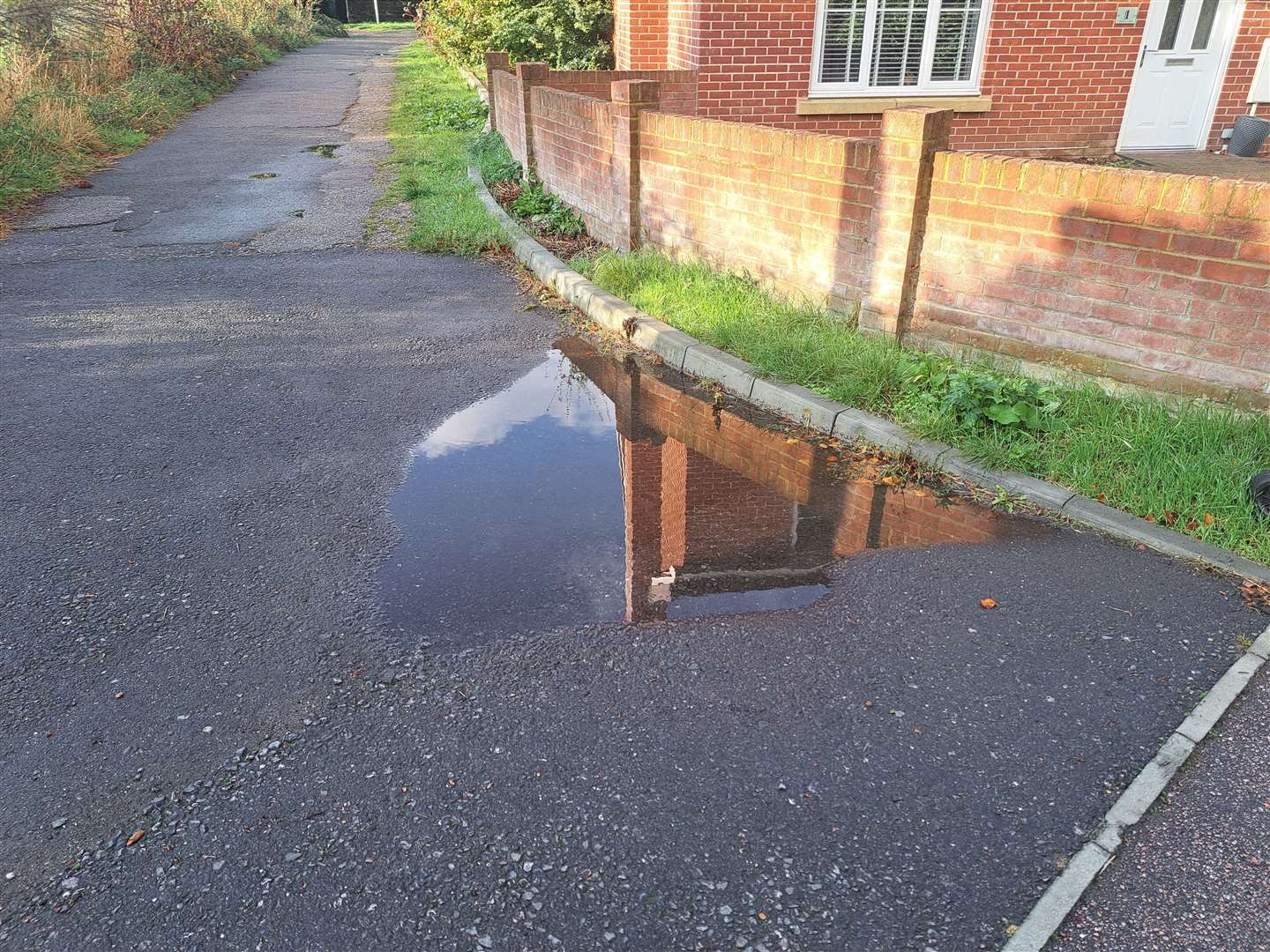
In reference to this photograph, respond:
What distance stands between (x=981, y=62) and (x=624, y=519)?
835 cm

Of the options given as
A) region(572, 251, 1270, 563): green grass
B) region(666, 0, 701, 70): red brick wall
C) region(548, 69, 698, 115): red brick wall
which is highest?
region(666, 0, 701, 70): red brick wall

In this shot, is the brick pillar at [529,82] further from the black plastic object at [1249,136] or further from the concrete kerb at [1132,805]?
the concrete kerb at [1132,805]

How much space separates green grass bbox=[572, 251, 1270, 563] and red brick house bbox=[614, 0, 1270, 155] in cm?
453

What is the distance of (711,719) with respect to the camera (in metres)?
2.84

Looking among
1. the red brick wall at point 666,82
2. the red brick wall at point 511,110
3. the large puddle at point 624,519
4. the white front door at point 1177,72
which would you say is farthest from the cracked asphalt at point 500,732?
the white front door at point 1177,72

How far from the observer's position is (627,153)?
7156 millimetres

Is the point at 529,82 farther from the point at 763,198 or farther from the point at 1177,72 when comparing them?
the point at 1177,72

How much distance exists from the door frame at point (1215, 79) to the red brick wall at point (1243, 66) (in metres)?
0.04

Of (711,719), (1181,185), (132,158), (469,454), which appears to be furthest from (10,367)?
(132,158)

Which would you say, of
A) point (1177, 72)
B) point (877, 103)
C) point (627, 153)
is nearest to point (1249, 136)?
point (1177, 72)

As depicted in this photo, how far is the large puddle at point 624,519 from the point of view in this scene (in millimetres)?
3461

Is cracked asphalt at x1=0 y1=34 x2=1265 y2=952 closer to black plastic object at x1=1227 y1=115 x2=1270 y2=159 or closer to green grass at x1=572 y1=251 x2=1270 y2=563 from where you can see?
green grass at x1=572 y1=251 x2=1270 y2=563

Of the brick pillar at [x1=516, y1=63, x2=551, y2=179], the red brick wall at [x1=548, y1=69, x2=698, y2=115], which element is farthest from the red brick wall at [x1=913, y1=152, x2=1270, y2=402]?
the brick pillar at [x1=516, y1=63, x2=551, y2=179]

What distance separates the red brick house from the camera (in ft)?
30.3
